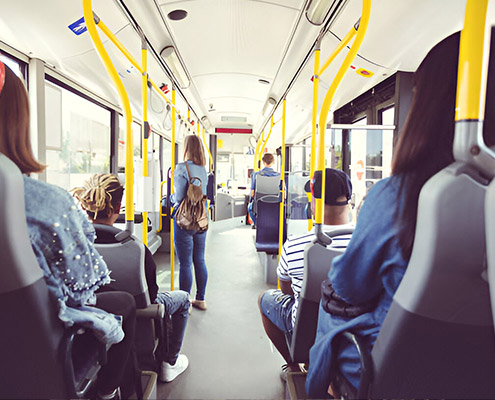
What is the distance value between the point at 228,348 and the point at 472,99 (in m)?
2.28

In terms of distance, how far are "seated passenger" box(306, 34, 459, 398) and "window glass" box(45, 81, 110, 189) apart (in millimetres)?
2585

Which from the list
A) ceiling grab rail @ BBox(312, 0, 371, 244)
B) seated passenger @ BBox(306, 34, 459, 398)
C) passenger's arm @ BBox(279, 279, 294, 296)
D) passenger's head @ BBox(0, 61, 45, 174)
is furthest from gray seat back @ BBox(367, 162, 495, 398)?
passenger's head @ BBox(0, 61, 45, 174)

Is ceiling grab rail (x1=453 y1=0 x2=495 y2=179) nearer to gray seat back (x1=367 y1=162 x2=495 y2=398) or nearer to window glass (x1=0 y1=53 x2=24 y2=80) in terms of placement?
gray seat back (x1=367 y1=162 x2=495 y2=398)

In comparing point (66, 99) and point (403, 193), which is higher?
point (66, 99)

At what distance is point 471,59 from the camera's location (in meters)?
0.78

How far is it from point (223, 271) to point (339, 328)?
348cm

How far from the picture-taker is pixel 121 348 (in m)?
1.24

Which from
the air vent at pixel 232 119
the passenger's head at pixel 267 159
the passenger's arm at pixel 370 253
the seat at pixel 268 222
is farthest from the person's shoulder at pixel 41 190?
the air vent at pixel 232 119

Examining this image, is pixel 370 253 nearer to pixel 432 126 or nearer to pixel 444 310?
pixel 444 310

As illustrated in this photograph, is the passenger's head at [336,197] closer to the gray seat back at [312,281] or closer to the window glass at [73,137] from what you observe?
the gray seat back at [312,281]

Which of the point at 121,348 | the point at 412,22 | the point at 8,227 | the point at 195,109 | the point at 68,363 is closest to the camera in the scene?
the point at 8,227

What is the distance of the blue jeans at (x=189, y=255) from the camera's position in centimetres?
292

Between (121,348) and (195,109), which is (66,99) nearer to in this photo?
(121,348)

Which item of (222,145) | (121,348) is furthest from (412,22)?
(222,145)
